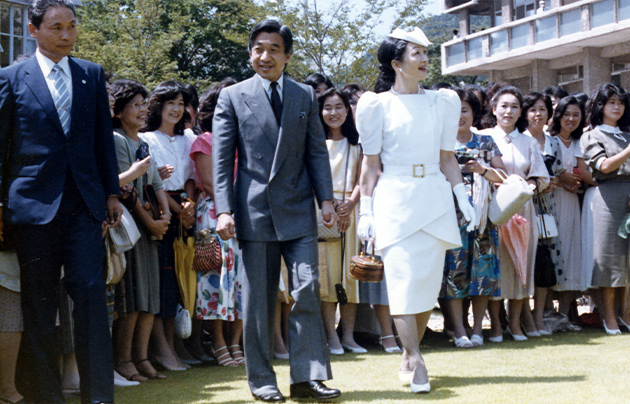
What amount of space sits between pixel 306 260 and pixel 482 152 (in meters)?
3.06

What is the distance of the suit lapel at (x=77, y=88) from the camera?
181 inches

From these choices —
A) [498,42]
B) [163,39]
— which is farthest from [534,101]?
[498,42]

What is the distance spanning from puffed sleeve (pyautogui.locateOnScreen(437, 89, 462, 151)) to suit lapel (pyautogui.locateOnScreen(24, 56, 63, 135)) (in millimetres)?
2537

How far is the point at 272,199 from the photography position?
16.5 ft

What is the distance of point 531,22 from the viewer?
30344 millimetres

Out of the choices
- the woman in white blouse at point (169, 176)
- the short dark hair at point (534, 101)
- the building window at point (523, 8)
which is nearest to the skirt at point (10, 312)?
the woman in white blouse at point (169, 176)

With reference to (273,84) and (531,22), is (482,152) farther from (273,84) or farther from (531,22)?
(531,22)

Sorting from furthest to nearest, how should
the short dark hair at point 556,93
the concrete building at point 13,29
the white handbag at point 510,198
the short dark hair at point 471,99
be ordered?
1. the concrete building at point 13,29
2. the short dark hair at point 556,93
3. the short dark hair at point 471,99
4. the white handbag at point 510,198

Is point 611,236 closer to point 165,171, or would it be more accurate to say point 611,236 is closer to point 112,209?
point 165,171

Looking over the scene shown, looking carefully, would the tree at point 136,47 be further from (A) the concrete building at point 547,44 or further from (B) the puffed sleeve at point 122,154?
(B) the puffed sleeve at point 122,154

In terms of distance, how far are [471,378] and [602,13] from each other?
78.2 feet

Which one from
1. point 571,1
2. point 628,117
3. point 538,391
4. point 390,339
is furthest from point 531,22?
point 538,391

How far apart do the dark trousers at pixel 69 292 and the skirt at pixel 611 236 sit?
5.45m

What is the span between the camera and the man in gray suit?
16.3ft
